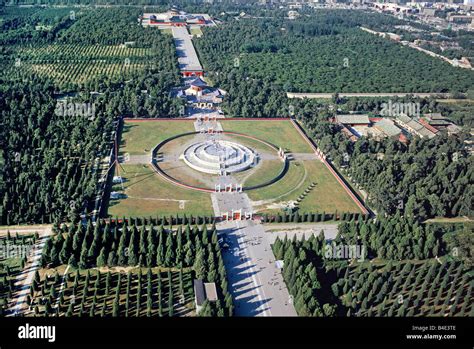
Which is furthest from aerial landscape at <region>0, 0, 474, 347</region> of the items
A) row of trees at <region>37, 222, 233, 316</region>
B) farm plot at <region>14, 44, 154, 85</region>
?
farm plot at <region>14, 44, 154, 85</region>

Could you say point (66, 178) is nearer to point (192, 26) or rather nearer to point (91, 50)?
point (91, 50)

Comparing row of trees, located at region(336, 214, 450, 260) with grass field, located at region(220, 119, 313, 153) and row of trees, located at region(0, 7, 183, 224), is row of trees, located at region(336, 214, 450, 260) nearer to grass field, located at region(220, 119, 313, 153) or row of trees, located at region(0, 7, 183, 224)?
grass field, located at region(220, 119, 313, 153)

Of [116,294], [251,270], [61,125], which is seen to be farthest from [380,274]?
[61,125]

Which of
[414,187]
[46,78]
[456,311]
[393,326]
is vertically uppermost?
[393,326]

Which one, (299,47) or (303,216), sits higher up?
(299,47)

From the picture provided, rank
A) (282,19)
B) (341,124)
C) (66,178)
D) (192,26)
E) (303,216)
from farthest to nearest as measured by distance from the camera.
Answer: (282,19), (192,26), (341,124), (66,178), (303,216)

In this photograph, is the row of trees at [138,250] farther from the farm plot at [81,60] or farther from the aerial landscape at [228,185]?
the farm plot at [81,60]

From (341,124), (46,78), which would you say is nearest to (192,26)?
(46,78)

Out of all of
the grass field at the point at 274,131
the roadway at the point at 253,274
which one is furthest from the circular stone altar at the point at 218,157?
the roadway at the point at 253,274
